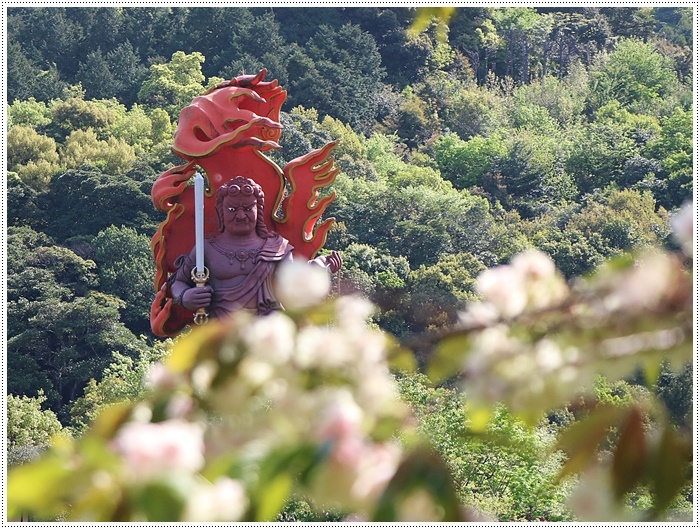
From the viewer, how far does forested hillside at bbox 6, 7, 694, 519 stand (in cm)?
2156

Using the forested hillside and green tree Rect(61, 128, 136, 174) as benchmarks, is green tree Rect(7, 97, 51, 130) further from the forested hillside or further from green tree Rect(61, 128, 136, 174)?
green tree Rect(61, 128, 136, 174)

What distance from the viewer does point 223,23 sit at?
34.4 meters

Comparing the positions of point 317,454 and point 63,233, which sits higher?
point 317,454

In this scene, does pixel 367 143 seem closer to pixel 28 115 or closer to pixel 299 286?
pixel 28 115

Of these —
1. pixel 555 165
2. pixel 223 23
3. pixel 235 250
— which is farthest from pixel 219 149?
pixel 223 23

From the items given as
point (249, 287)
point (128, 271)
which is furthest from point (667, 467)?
point (128, 271)

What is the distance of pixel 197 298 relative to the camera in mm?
5488

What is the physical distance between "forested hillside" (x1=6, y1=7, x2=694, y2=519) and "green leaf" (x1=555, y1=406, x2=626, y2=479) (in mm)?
13300

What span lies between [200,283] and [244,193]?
1.32 ft

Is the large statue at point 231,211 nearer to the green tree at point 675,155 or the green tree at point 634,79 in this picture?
the green tree at point 675,155

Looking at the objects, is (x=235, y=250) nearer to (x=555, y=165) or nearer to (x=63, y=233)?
(x=63, y=233)

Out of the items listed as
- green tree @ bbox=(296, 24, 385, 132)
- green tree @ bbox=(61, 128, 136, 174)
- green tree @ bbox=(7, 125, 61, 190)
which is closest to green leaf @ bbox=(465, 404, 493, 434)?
green tree @ bbox=(7, 125, 61, 190)

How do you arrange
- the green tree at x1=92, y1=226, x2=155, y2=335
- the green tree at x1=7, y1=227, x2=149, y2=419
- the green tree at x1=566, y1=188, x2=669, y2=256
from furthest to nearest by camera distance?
the green tree at x1=566, y1=188, x2=669, y2=256 < the green tree at x1=92, y1=226, x2=155, y2=335 < the green tree at x1=7, y1=227, x2=149, y2=419
